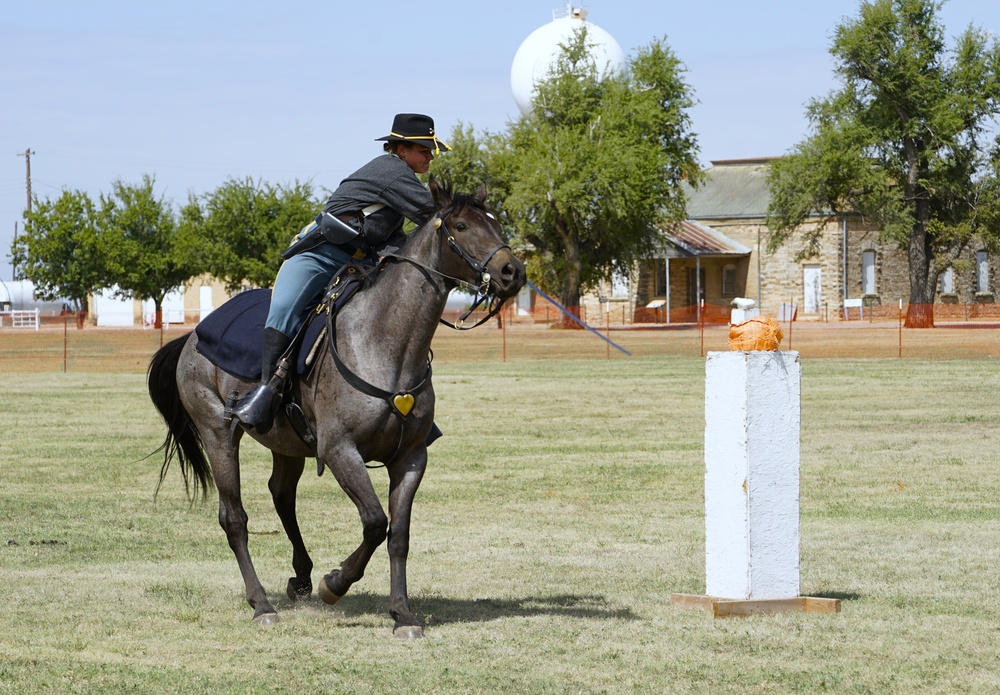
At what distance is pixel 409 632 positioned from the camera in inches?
297

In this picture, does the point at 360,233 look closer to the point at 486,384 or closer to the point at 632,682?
the point at 632,682

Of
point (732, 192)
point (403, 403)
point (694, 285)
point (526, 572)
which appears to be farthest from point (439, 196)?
point (732, 192)

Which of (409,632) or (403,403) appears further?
(403,403)

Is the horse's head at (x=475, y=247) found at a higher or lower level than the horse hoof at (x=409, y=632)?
higher

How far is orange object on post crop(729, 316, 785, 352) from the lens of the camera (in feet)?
26.5

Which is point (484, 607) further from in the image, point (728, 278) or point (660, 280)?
point (728, 278)

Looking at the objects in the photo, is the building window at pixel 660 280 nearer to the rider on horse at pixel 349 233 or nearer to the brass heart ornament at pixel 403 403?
the rider on horse at pixel 349 233

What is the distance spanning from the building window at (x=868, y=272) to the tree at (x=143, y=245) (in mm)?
35266

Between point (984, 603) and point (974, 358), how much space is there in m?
31.8

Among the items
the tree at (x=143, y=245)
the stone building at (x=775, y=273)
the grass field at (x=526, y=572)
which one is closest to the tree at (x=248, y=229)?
the tree at (x=143, y=245)

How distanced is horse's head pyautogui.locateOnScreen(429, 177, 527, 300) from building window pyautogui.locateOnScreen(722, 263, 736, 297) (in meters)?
70.4

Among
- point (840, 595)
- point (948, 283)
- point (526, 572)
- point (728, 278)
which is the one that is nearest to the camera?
point (840, 595)

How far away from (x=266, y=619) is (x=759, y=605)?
285cm

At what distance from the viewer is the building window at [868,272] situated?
75.0 m
